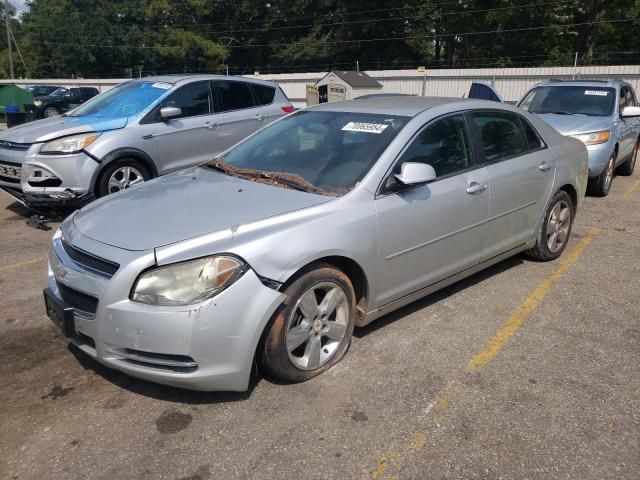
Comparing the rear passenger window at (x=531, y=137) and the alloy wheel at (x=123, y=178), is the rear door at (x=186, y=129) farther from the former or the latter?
the rear passenger window at (x=531, y=137)

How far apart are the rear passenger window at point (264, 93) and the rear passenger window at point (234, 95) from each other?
0.46ft

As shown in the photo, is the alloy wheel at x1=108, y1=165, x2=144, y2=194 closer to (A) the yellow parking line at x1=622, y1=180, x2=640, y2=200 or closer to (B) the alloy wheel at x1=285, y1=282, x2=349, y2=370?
(B) the alloy wheel at x1=285, y1=282, x2=349, y2=370

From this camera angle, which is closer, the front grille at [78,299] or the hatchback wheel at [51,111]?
the front grille at [78,299]

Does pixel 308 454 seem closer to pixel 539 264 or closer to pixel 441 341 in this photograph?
pixel 441 341

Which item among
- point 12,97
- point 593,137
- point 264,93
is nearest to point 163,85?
point 264,93

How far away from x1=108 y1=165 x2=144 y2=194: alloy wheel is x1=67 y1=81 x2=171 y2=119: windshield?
70cm

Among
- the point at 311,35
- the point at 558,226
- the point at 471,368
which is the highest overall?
the point at 311,35

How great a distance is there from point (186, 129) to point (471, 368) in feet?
16.5

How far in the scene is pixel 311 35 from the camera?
5150 cm

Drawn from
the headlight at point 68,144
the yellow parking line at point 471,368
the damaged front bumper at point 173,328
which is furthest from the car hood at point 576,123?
the damaged front bumper at point 173,328

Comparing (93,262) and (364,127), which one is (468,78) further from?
(93,262)

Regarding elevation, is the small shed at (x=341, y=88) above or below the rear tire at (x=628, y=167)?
above

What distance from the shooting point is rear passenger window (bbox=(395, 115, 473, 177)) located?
367 centimetres

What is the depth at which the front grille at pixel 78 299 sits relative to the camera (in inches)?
110
